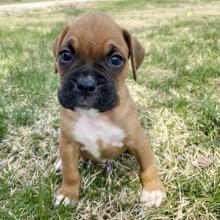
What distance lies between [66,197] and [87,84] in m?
1.03

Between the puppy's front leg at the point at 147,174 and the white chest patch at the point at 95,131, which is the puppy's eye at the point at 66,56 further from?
the puppy's front leg at the point at 147,174

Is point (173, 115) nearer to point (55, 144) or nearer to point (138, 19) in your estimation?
point (55, 144)

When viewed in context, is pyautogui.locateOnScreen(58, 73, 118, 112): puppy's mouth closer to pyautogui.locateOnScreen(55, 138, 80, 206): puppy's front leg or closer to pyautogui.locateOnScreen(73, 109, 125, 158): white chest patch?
pyautogui.locateOnScreen(73, 109, 125, 158): white chest patch

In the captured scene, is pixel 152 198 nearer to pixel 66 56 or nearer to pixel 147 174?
pixel 147 174

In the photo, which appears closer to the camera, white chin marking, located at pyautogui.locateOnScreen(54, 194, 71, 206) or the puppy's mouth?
the puppy's mouth

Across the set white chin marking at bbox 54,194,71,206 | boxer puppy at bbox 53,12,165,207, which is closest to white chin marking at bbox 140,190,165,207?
boxer puppy at bbox 53,12,165,207

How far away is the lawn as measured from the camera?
3.98 metres

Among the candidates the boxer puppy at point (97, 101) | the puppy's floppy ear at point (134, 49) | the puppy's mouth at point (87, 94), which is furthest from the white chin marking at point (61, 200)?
the puppy's floppy ear at point (134, 49)

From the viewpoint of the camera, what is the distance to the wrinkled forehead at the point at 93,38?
3.72 metres

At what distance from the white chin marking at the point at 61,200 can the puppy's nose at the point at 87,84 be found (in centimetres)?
94

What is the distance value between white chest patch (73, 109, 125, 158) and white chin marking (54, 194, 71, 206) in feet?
1.54

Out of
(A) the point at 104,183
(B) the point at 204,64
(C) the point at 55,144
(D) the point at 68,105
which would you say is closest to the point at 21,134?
(C) the point at 55,144

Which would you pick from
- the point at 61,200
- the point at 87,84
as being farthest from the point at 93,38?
the point at 61,200

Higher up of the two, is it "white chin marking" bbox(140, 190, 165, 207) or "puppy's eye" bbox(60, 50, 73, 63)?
"puppy's eye" bbox(60, 50, 73, 63)
